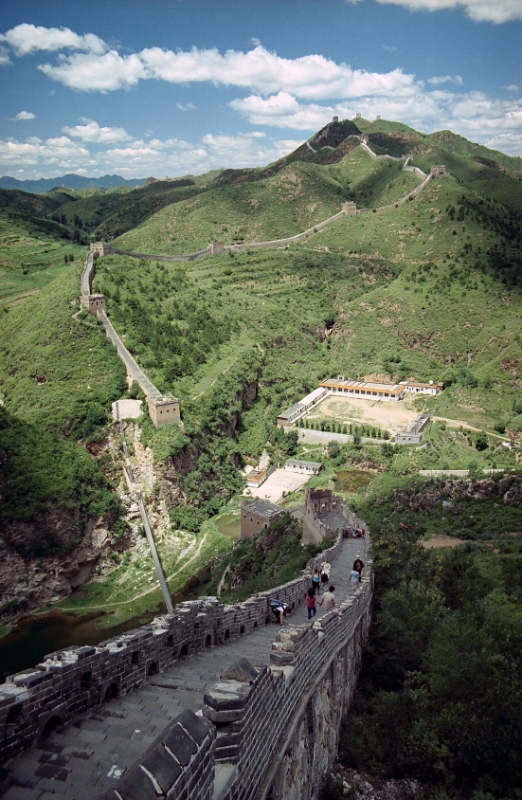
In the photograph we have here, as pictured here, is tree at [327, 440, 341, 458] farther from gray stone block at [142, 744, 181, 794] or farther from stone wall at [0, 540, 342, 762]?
gray stone block at [142, 744, 181, 794]

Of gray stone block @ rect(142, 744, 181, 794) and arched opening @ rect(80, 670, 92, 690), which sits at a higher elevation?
gray stone block @ rect(142, 744, 181, 794)

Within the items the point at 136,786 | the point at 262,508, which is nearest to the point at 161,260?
the point at 262,508

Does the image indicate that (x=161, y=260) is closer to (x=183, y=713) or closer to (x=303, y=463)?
(x=303, y=463)

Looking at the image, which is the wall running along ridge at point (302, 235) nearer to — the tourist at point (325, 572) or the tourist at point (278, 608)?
the tourist at point (325, 572)

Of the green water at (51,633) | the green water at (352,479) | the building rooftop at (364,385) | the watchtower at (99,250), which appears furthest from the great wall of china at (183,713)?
the watchtower at (99,250)

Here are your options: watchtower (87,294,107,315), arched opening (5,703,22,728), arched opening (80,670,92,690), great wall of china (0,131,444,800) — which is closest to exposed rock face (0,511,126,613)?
great wall of china (0,131,444,800)
